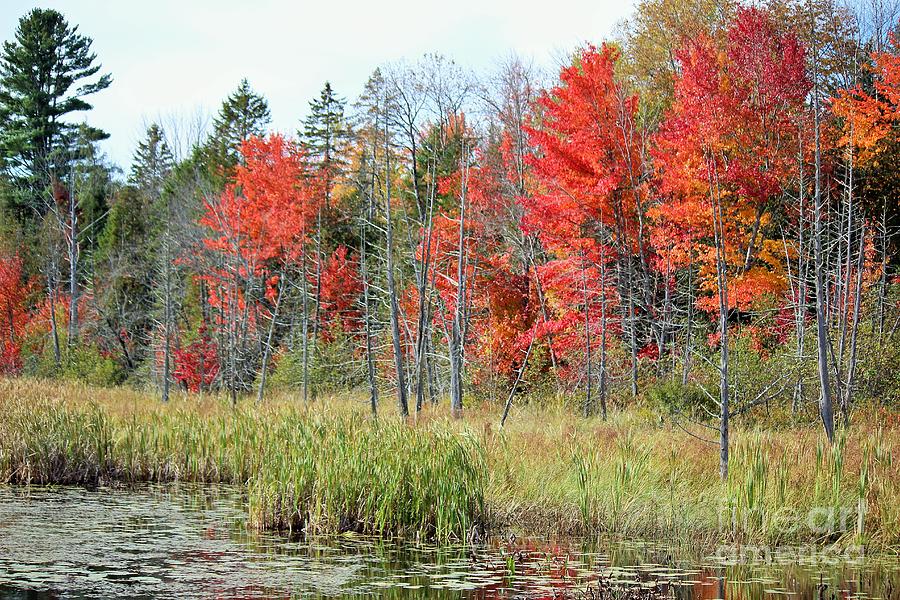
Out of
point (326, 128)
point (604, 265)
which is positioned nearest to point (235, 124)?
point (326, 128)

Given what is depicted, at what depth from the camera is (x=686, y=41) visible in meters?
22.6

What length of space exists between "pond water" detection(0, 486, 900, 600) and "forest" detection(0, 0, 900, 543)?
746mm

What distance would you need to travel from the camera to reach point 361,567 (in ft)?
26.7

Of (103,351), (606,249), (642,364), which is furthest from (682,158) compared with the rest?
(103,351)

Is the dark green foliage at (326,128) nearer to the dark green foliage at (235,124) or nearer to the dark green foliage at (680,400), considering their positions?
the dark green foliage at (235,124)

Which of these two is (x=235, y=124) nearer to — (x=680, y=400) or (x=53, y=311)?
(x=53, y=311)

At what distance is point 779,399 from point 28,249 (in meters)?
37.8

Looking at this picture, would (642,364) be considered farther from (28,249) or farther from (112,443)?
(28,249)

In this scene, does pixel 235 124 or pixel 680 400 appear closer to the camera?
pixel 680 400

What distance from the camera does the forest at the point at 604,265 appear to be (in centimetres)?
1526

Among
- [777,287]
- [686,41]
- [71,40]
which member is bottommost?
[777,287]

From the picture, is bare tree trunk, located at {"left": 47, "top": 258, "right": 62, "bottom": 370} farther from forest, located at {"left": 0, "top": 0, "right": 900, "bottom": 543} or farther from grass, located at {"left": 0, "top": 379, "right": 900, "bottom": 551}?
grass, located at {"left": 0, "top": 379, "right": 900, "bottom": 551}

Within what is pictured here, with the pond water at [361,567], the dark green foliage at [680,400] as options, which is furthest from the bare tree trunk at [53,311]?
the pond water at [361,567]

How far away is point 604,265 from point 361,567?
565 inches
